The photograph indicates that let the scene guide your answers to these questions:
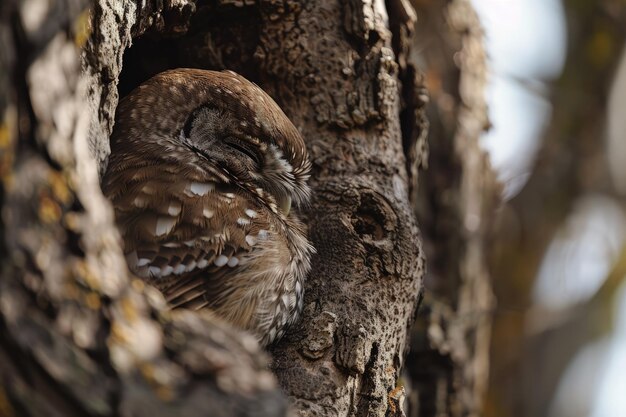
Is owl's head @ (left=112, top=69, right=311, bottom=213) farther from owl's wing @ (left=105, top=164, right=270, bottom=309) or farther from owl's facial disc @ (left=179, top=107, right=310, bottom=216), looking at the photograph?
owl's wing @ (left=105, top=164, right=270, bottom=309)

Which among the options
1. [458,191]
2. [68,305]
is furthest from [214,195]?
[458,191]

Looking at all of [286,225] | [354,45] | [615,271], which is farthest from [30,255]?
[615,271]

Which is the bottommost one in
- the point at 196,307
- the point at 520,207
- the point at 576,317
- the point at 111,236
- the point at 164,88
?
the point at 576,317

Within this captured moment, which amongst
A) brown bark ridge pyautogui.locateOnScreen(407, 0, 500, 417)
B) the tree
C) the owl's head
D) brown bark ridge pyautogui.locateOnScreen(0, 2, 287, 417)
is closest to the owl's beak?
the owl's head

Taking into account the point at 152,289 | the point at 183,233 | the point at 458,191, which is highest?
the point at 152,289

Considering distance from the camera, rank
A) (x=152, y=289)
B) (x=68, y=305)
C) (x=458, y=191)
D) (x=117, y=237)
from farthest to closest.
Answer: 1. (x=458, y=191)
2. (x=152, y=289)
3. (x=117, y=237)
4. (x=68, y=305)

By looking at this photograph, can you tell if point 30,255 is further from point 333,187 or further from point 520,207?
point 520,207

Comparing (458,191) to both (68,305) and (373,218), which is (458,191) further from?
(68,305)
